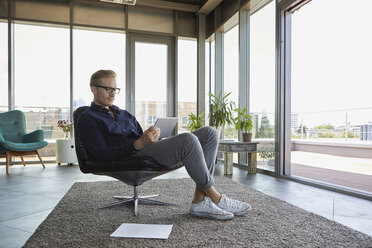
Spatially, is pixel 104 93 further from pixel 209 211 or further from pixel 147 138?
pixel 209 211

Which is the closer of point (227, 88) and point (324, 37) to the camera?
point (324, 37)

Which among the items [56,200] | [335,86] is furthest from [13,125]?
[335,86]

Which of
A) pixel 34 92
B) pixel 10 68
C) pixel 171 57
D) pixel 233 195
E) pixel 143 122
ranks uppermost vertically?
pixel 171 57

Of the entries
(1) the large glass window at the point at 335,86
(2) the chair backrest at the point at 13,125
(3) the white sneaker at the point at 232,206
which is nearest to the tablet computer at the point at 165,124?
(3) the white sneaker at the point at 232,206

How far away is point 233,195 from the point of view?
265 centimetres

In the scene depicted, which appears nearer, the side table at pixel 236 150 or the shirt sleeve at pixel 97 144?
the shirt sleeve at pixel 97 144

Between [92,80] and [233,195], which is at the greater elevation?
[92,80]

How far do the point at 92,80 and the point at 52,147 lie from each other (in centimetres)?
395

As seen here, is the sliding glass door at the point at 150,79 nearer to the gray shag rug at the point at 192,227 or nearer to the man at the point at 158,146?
the gray shag rug at the point at 192,227

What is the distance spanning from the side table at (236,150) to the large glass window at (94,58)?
8.13ft

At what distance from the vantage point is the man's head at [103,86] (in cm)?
209

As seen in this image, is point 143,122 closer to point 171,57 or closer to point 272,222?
point 171,57

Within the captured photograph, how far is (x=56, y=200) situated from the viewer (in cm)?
256

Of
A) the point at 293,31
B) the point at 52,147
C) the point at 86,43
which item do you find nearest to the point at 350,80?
the point at 293,31
